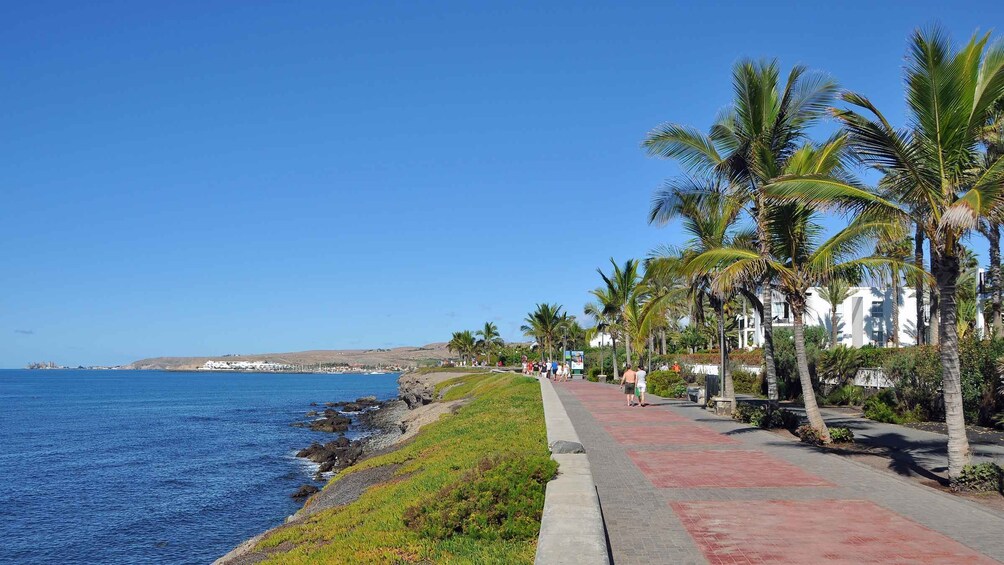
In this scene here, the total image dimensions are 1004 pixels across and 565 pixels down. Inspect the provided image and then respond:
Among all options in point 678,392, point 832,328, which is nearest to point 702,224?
point 678,392

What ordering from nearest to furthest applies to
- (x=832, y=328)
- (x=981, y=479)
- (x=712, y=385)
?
(x=981, y=479) < (x=712, y=385) < (x=832, y=328)

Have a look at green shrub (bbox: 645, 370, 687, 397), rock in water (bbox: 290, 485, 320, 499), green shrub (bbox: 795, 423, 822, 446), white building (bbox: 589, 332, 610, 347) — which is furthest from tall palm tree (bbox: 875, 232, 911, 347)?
white building (bbox: 589, 332, 610, 347)

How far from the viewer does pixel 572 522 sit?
22.5 feet

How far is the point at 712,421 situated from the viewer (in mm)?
21109

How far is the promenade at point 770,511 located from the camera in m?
7.49

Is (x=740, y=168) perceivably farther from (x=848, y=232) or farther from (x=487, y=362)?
(x=487, y=362)

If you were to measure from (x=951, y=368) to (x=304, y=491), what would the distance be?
69.0 feet

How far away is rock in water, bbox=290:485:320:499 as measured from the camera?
25.1 metres

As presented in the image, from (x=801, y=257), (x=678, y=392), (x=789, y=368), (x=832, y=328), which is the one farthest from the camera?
(x=832, y=328)

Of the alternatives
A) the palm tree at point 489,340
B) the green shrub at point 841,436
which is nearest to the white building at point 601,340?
the palm tree at point 489,340

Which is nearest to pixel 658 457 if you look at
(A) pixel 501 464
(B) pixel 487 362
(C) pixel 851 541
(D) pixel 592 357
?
(A) pixel 501 464

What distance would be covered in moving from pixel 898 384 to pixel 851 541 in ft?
55.9

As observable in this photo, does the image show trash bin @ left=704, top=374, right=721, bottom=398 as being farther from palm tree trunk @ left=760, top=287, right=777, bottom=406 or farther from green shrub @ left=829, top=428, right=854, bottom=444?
green shrub @ left=829, top=428, right=854, bottom=444

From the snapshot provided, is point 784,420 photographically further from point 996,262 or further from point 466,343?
point 466,343
